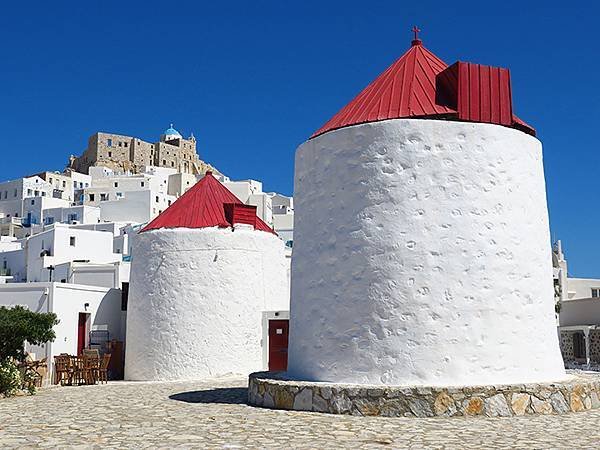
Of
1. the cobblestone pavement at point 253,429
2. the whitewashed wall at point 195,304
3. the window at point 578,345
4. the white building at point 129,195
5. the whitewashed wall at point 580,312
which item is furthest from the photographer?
the white building at point 129,195

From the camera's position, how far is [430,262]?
425 inches

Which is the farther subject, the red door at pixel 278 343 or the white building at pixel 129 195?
the white building at pixel 129 195

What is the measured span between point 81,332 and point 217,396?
8.37 metres

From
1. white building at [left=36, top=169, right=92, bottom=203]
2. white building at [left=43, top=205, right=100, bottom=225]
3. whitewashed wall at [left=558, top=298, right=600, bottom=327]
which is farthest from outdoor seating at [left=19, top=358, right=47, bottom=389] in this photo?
white building at [left=36, top=169, right=92, bottom=203]

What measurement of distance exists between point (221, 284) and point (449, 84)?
945cm

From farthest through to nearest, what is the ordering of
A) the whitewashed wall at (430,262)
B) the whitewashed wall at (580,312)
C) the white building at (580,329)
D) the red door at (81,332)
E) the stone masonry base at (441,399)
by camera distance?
the whitewashed wall at (580,312) < the white building at (580,329) < the red door at (81,332) < the whitewashed wall at (430,262) < the stone masonry base at (441,399)

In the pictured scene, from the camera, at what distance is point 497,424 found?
9.20 metres

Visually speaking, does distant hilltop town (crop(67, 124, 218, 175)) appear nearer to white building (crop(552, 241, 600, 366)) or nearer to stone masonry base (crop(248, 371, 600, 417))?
white building (crop(552, 241, 600, 366))

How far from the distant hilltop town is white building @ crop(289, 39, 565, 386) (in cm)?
7663

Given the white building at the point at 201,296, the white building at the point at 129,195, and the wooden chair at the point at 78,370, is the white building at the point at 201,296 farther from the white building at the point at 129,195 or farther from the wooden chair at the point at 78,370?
the white building at the point at 129,195

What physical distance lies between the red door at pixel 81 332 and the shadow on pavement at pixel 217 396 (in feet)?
22.2

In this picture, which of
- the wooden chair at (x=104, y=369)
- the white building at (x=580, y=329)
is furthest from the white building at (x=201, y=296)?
the white building at (x=580, y=329)

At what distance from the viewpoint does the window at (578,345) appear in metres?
32.4

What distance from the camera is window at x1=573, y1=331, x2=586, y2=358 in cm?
3238
